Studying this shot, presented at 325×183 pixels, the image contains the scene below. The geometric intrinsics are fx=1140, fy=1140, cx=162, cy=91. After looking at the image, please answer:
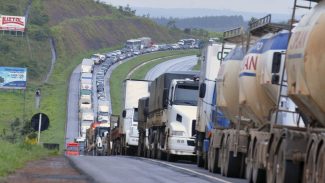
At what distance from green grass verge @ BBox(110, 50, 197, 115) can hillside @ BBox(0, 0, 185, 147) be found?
5.62 m

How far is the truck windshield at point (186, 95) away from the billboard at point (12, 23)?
395 feet

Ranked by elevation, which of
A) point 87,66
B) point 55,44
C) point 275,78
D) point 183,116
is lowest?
point 183,116

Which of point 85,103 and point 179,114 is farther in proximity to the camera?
point 85,103

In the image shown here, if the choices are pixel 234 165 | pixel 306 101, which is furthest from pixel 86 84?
pixel 306 101

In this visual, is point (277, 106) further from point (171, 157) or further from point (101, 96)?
point (101, 96)

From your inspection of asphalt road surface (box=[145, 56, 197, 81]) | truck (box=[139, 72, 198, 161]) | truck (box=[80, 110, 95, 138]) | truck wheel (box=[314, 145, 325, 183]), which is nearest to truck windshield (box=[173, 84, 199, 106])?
truck (box=[139, 72, 198, 161])

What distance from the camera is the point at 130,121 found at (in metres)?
58.2

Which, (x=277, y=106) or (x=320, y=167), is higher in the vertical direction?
(x=277, y=106)

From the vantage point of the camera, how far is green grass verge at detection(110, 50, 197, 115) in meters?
123

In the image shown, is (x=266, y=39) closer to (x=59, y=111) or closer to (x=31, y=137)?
(x=31, y=137)

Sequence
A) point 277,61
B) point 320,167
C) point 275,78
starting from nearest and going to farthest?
point 320,167 < point 277,61 < point 275,78

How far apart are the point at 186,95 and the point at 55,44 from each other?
12582cm

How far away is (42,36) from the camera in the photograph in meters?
164

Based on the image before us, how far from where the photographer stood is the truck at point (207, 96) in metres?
34.3
